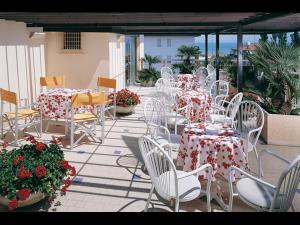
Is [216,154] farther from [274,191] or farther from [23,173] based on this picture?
[23,173]

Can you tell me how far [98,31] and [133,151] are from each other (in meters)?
4.29

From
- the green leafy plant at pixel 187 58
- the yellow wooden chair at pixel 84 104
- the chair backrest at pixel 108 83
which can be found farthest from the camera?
the green leafy plant at pixel 187 58

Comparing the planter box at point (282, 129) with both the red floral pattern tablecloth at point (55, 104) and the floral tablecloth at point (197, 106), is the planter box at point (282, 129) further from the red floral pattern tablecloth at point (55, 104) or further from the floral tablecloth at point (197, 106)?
the red floral pattern tablecloth at point (55, 104)

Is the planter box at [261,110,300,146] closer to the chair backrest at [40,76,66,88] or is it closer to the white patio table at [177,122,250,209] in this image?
the white patio table at [177,122,250,209]

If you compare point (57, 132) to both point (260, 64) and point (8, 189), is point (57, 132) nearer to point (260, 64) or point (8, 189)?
point (8, 189)

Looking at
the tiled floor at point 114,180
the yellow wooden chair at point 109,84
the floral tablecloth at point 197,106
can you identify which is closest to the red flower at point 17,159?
the tiled floor at point 114,180

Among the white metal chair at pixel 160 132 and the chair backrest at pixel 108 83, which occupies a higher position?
the chair backrest at pixel 108 83

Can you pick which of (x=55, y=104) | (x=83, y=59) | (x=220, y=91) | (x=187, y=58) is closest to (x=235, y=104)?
(x=55, y=104)

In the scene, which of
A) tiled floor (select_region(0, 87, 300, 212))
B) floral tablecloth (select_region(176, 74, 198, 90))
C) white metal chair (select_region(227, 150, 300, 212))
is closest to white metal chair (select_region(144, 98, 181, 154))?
tiled floor (select_region(0, 87, 300, 212))

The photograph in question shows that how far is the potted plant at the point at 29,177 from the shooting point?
3475mm

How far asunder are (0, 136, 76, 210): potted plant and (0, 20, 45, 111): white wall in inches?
150

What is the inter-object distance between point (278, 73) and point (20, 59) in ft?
17.8

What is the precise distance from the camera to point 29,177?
355cm

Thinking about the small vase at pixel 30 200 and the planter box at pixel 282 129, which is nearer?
the small vase at pixel 30 200
